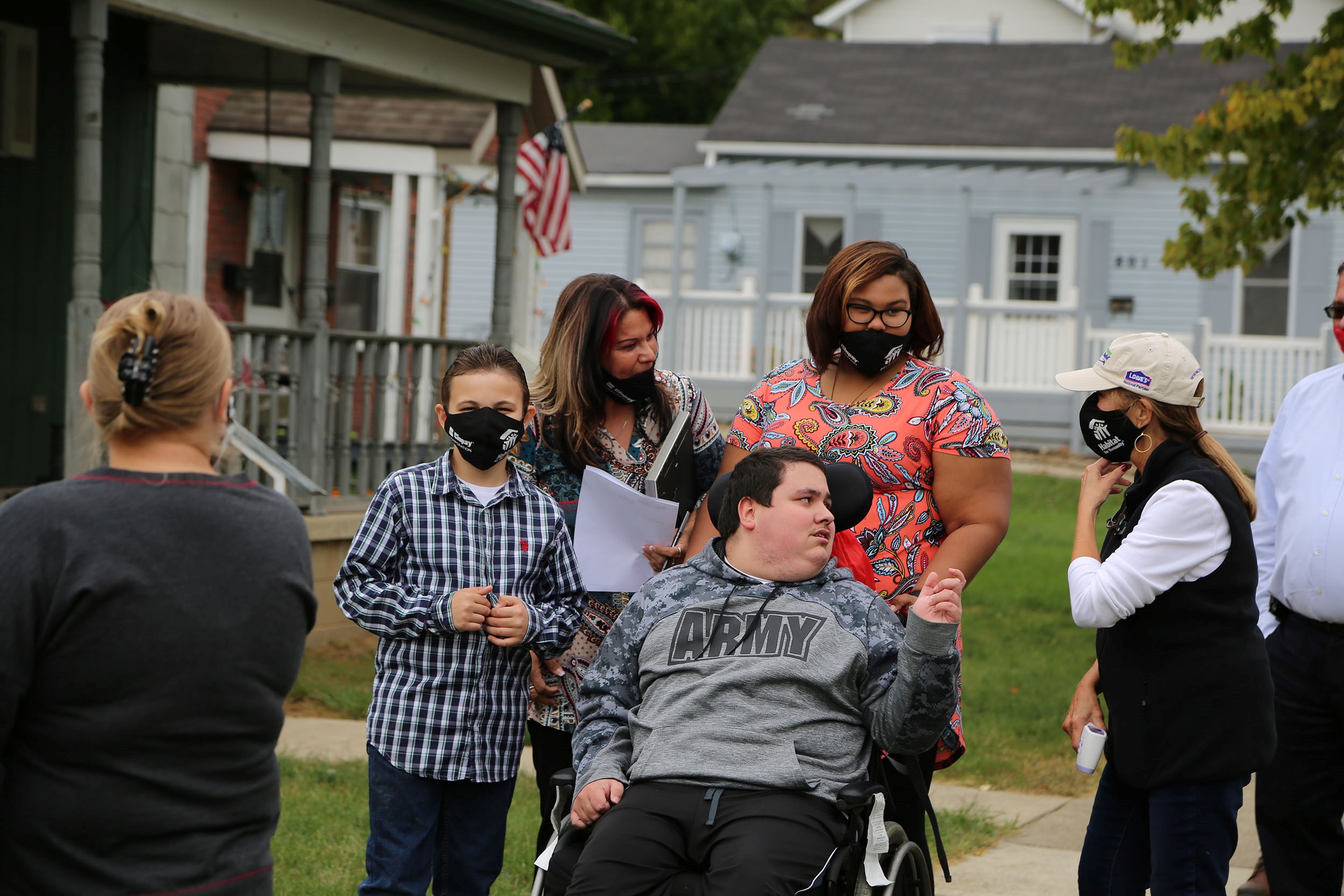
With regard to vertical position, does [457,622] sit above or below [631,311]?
below

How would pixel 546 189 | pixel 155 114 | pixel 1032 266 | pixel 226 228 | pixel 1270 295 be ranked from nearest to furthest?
pixel 155 114, pixel 226 228, pixel 546 189, pixel 1270 295, pixel 1032 266

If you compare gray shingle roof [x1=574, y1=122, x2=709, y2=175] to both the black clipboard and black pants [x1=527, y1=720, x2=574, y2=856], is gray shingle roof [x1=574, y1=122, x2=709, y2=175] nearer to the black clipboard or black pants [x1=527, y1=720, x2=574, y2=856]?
the black clipboard

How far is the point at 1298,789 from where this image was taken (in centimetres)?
401

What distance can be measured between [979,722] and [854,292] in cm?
420

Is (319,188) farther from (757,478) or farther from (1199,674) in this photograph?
(1199,674)

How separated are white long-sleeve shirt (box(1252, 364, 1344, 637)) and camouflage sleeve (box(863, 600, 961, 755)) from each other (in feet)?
4.25

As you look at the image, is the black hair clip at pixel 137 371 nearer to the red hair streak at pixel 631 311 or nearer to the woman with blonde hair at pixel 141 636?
the woman with blonde hair at pixel 141 636

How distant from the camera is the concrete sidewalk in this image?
15.9 ft

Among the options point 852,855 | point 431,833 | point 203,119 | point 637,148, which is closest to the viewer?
point 852,855

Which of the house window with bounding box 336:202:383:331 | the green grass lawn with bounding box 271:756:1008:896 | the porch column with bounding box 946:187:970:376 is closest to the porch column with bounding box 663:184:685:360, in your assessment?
the porch column with bounding box 946:187:970:376

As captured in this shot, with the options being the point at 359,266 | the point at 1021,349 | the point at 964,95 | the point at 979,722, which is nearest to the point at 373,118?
the point at 359,266

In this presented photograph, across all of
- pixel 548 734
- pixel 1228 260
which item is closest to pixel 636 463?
pixel 548 734

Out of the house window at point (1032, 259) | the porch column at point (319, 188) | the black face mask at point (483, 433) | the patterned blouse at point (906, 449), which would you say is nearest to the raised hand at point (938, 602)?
the patterned blouse at point (906, 449)

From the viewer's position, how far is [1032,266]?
20453 millimetres
